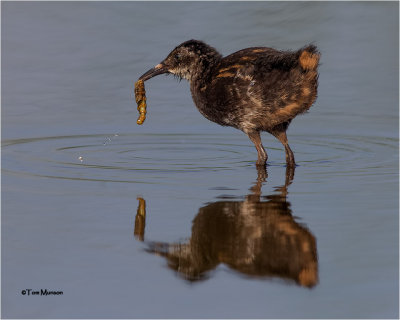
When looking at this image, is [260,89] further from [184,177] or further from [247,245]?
[247,245]

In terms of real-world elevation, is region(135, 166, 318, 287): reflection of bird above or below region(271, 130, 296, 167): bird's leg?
below

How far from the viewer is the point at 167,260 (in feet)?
20.5

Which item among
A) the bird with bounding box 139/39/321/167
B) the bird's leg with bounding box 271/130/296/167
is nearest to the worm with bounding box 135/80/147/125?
the bird with bounding box 139/39/321/167

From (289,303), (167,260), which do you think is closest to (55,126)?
(167,260)

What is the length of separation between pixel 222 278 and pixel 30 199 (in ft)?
8.71

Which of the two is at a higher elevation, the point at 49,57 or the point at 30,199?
the point at 49,57

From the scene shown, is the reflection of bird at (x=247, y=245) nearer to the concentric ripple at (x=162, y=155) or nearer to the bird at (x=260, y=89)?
the concentric ripple at (x=162, y=155)

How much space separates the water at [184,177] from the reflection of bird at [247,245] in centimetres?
2

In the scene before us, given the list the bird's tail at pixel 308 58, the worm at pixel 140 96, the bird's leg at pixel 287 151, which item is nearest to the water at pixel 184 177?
the bird's leg at pixel 287 151

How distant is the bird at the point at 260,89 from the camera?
9.35m

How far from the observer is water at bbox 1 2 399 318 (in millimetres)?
5773

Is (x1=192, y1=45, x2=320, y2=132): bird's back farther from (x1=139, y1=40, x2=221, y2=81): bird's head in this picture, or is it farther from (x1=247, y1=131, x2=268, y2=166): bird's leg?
(x1=139, y1=40, x2=221, y2=81): bird's head

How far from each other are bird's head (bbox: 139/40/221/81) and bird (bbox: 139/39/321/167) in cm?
14

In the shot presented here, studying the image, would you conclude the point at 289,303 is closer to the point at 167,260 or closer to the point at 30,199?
the point at 167,260
